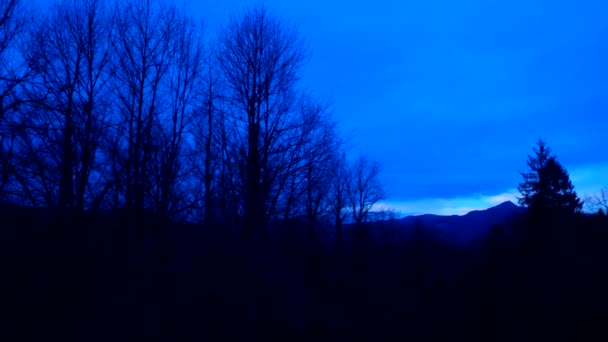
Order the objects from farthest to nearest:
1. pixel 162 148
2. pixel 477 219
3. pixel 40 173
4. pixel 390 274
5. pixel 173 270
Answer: pixel 477 219
pixel 390 274
pixel 162 148
pixel 40 173
pixel 173 270

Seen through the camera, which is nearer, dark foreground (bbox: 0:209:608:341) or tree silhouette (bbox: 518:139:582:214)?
dark foreground (bbox: 0:209:608:341)

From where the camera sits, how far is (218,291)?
974 cm

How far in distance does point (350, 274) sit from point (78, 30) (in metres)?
25.6

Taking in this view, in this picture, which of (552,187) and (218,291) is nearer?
(218,291)

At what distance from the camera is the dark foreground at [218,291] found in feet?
27.0

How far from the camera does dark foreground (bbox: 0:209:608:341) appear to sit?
8.23 m

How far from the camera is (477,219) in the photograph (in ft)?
250

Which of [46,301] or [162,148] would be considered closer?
[46,301]

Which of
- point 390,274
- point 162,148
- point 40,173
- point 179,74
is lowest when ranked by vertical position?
point 390,274

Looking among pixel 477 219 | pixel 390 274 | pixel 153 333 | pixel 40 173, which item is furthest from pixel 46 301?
pixel 477 219

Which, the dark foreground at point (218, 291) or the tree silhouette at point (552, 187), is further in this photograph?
the tree silhouette at point (552, 187)

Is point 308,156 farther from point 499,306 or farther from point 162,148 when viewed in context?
point 499,306

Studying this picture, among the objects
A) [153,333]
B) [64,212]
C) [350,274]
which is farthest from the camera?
[350,274]

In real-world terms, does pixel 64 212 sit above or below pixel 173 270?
above
